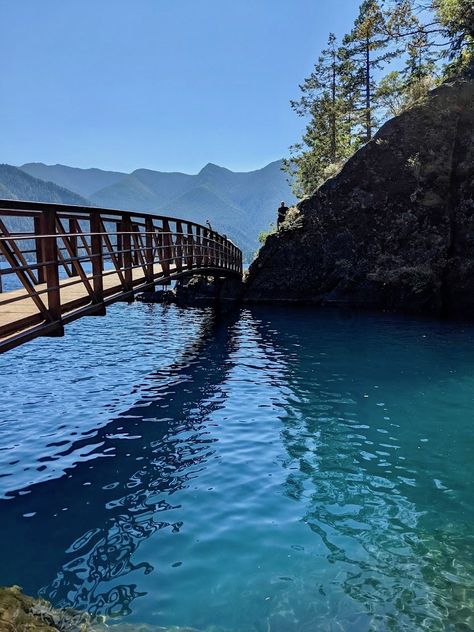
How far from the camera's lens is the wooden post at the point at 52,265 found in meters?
8.05

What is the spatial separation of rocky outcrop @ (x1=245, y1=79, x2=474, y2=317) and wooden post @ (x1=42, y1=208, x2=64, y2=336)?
2007 cm

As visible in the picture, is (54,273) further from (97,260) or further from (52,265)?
(97,260)

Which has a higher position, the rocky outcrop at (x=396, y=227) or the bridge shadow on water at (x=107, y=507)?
the rocky outcrop at (x=396, y=227)

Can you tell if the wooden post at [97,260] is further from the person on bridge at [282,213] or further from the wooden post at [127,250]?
the person on bridge at [282,213]

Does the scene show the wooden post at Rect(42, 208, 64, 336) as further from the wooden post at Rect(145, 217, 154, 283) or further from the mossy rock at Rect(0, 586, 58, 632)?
the wooden post at Rect(145, 217, 154, 283)

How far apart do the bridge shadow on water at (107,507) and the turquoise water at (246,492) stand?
3 centimetres

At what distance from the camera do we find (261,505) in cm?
637

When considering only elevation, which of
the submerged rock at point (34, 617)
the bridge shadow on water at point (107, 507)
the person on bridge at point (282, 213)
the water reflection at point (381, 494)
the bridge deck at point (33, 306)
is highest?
the person on bridge at point (282, 213)

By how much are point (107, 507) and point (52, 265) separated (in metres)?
3.86

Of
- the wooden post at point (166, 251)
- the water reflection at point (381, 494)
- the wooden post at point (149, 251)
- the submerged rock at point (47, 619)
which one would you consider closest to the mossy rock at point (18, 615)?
the submerged rock at point (47, 619)

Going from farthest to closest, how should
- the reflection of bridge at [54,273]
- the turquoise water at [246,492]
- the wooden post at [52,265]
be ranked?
the wooden post at [52,265]
the reflection of bridge at [54,273]
the turquoise water at [246,492]

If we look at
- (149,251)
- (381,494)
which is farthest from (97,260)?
(381,494)

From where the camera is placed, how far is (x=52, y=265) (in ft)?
26.8

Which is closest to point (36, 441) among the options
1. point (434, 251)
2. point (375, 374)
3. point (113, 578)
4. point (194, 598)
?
point (113, 578)
